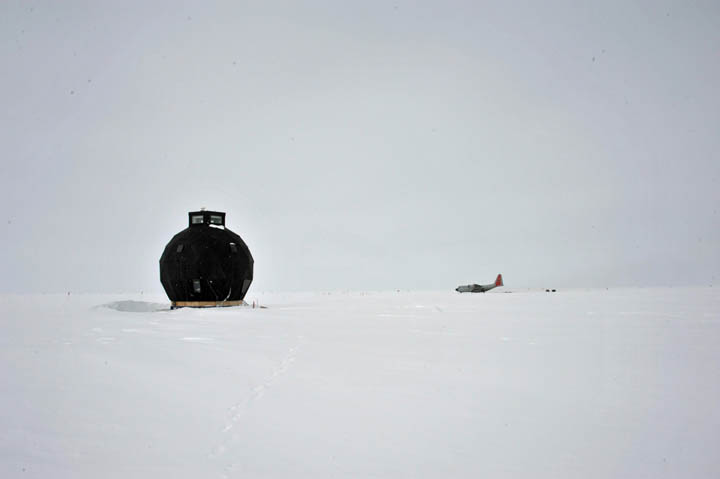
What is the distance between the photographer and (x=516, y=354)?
37.2 feet

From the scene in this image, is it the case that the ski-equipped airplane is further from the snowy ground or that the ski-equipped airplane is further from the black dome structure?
the snowy ground

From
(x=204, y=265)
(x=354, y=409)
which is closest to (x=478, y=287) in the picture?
(x=204, y=265)

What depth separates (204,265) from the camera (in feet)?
86.2

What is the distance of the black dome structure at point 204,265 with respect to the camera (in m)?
26.4

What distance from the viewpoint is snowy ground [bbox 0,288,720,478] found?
5242 mm

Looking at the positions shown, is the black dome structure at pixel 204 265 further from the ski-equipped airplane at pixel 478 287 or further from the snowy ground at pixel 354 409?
the ski-equipped airplane at pixel 478 287

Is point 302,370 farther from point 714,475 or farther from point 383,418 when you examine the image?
point 714,475

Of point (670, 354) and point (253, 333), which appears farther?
point (253, 333)

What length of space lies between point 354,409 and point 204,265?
2110cm

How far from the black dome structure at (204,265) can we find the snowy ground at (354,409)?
45.0 feet

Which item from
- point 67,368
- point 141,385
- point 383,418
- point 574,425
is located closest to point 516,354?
point 574,425

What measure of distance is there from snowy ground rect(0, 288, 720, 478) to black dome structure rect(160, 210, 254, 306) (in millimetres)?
13728

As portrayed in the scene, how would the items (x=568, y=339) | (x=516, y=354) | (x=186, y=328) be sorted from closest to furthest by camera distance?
1. (x=516, y=354)
2. (x=568, y=339)
3. (x=186, y=328)

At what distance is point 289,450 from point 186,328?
11525 mm
